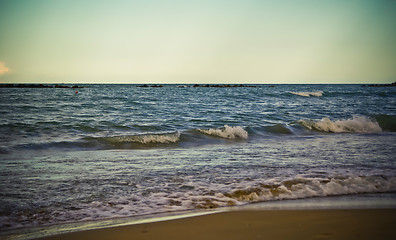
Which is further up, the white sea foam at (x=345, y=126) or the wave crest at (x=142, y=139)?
the white sea foam at (x=345, y=126)

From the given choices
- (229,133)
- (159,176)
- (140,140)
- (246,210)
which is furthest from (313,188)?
(229,133)

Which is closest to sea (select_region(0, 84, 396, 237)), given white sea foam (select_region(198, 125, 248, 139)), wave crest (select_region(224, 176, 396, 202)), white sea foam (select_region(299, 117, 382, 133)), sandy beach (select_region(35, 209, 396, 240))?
wave crest (select_region(224, 176, 396, 202))

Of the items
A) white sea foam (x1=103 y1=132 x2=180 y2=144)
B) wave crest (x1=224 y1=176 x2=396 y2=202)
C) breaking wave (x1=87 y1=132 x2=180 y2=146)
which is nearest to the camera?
wave crest (x1=224 y1=176 x2=396 y2=202)

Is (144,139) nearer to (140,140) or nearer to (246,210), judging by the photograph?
(140,140)

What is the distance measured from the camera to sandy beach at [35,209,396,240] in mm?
2887

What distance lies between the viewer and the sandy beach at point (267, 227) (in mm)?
2887

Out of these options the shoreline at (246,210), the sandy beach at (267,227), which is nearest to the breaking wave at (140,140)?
the shoreline at (246,210)

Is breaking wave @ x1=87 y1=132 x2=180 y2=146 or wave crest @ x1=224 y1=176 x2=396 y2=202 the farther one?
breaking wave @ x1=87 y1=132 x2=180 y2=146

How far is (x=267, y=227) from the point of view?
3.09m

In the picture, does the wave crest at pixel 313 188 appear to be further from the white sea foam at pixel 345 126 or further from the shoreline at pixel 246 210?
the white sea foam at pixel 345 126

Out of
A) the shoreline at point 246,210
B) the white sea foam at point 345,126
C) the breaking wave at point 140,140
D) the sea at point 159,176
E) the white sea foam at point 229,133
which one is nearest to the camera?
the shoreline at point 246,210

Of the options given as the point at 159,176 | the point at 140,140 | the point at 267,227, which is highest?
the point at 267,227

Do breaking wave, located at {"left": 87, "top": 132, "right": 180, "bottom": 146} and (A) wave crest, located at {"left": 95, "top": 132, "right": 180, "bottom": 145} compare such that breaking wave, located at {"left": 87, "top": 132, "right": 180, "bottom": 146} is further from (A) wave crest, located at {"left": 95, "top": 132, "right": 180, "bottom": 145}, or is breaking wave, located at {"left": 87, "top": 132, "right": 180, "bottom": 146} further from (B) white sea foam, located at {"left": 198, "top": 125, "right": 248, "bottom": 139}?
(B) white sea foam, located at {"left": 198, "top": 125, "right": 248, "bottom": 139}

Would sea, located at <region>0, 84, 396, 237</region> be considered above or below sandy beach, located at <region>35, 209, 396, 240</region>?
below
